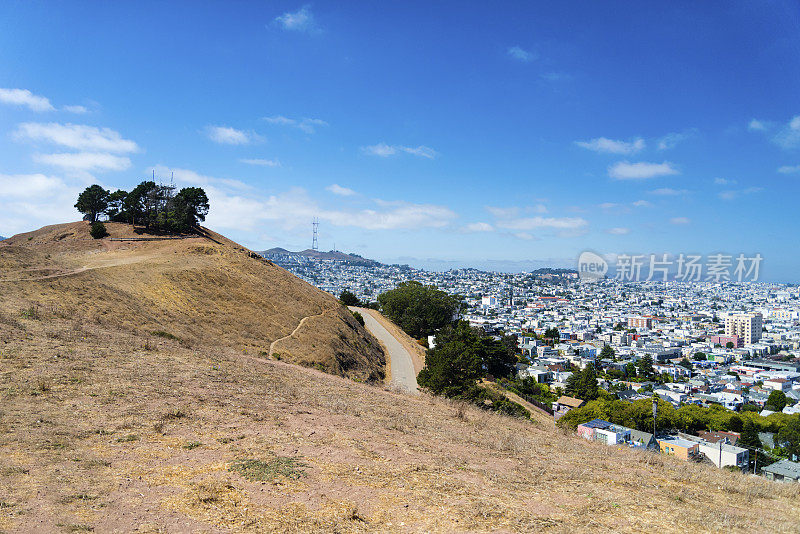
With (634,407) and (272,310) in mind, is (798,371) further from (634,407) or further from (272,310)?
(272,310)

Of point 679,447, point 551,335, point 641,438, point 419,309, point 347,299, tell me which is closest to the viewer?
point 679,447

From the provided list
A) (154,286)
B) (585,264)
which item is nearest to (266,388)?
(154,286)

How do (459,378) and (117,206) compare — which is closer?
(459,378)

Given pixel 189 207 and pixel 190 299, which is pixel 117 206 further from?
pixel 190 299

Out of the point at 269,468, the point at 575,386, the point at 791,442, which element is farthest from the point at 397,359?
the point at 575,386

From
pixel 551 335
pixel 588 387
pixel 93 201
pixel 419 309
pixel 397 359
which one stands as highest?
pixel 93 201
